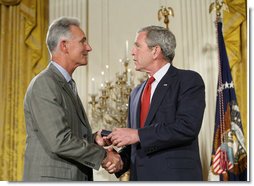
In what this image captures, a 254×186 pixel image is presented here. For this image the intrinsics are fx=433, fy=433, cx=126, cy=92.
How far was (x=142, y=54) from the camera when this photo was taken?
281 cm

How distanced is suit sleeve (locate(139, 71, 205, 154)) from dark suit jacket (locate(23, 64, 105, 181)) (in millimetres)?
282

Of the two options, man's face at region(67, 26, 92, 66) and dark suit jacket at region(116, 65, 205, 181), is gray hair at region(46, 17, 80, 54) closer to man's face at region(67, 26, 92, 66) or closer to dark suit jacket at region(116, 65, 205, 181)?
man's face at region(67, 26, 92, 66)

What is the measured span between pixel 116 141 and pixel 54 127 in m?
0.41

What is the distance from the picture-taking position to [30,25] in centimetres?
458

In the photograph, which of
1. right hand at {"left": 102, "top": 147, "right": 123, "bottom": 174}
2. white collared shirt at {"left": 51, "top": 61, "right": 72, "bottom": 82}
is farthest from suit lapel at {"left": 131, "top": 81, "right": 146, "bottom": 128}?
white collared shirt at {"left": 51, "top": 61, "right": 72, "bottom": 82}

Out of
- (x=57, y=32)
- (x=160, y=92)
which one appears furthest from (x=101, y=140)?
(x=57, y=32)

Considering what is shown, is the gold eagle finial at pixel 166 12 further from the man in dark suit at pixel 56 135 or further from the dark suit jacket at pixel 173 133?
the man in dark suit at pixel 56 135

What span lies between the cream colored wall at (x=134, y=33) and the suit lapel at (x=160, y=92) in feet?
4.77

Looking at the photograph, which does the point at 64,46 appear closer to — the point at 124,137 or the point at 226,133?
the point at 124,137

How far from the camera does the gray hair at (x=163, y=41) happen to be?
2.74 metres

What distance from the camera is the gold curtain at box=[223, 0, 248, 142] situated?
12.6ft

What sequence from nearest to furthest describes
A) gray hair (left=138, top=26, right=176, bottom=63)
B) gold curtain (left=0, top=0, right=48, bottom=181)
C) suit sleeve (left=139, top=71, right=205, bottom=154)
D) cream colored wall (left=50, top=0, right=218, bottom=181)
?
suit sleeve (left=139, top=71, right=205, bottom=154) < gray hair (left=138, top=26, right=176, bottom=63) < cream colored wall (left=50, top=0, right=218, bottom=181) < gold curtain (left=0, top=0, right=48, bottom=181)

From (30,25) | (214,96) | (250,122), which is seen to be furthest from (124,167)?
(30,25)

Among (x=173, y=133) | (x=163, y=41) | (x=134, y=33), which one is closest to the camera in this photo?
(x=173, y=133)
